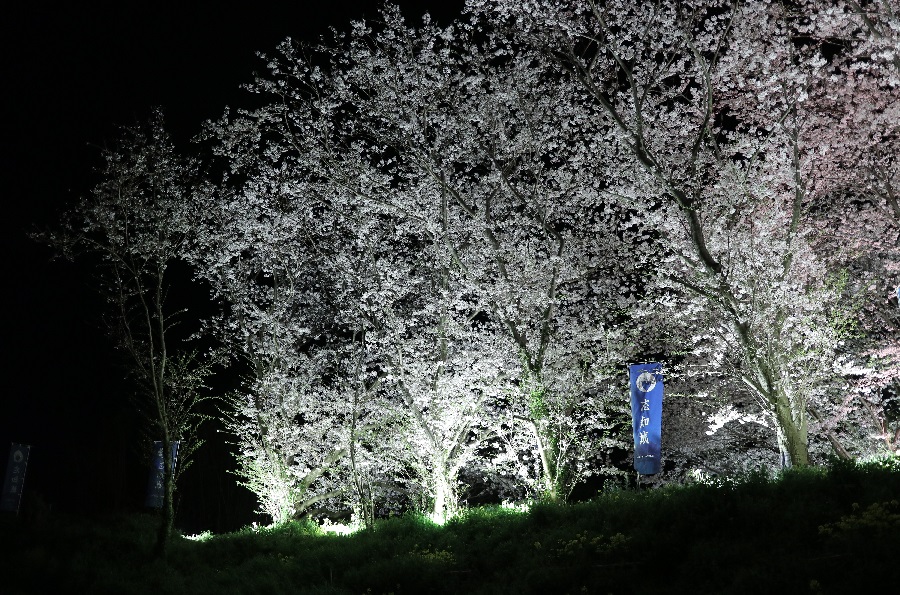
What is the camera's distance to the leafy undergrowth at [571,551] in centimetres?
677

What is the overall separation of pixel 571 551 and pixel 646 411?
532 centimetres

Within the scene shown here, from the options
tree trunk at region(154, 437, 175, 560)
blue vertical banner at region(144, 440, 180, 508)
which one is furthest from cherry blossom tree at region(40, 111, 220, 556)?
blue vertical banner at region(144, 440, 180, 508)

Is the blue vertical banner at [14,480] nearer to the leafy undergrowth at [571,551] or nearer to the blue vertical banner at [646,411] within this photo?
the leafy undergrowth at [571,551]

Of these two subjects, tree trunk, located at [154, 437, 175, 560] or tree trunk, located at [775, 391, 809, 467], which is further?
tree trunk, located at [154, 437, 175, 560]

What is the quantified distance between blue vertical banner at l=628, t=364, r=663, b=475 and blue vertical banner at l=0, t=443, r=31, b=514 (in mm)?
14858

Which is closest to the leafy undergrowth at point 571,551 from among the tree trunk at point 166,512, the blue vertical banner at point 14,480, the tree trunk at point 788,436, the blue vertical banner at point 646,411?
the tree trunk at point 166,512

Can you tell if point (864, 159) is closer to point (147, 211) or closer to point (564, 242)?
point (564, 242)

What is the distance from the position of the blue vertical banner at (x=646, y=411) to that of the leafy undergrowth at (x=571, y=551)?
1.89 m

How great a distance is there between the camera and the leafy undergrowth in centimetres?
677

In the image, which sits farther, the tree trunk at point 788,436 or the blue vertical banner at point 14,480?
the blue vertical banner at point 14,480

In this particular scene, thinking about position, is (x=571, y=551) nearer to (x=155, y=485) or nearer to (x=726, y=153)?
(x=726, y=153)

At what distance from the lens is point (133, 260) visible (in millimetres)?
15633

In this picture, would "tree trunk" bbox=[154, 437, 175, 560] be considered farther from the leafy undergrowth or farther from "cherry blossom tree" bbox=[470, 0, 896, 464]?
"cherry blossom tree" bbox=[470, 0, 896, 464]

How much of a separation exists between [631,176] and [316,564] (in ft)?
34.0
